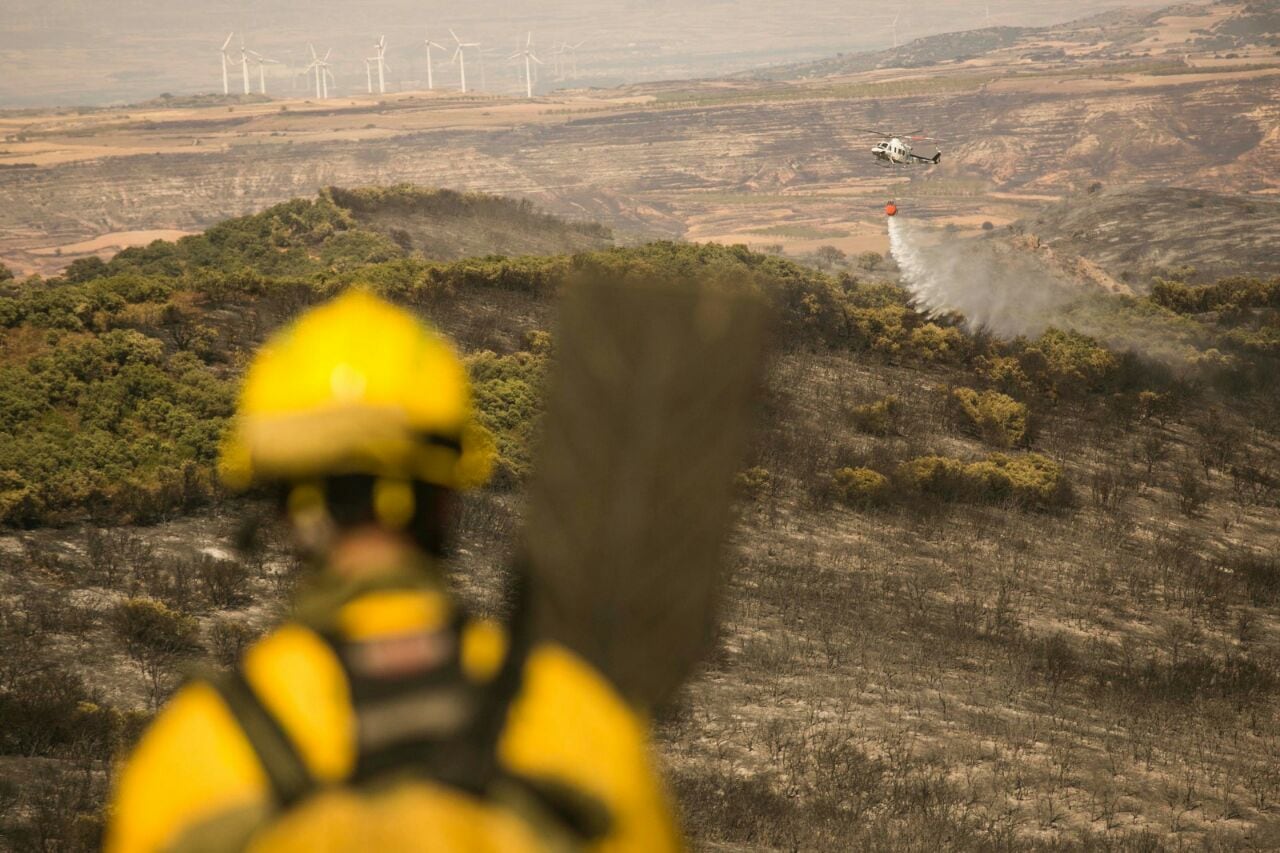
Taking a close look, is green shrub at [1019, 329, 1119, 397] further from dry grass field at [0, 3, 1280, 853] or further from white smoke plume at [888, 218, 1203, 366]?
white smoke plume at [888, 218, 1203, 366]

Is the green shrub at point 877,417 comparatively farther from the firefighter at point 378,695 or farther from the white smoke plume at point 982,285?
the firefighter at point 378,695

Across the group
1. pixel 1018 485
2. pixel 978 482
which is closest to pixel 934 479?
pixel 978 482

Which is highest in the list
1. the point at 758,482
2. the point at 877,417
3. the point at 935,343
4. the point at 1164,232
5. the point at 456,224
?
the point at 456,224

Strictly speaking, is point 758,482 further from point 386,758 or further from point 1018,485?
point 386,758

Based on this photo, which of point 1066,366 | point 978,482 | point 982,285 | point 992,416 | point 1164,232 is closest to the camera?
point 978,482

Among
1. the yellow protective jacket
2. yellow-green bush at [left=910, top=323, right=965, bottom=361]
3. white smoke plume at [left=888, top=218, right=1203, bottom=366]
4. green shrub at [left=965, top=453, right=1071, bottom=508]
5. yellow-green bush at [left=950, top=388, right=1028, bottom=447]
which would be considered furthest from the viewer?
white smoke plume at [left=888, top=218, right=1203, bottom=366]

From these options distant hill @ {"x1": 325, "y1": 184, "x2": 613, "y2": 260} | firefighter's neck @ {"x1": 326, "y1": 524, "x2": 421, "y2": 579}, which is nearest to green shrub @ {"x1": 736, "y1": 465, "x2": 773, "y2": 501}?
firefighter's neck @ {"x1": 326, "y1": 524, "x2": 421, "y2": 579}
